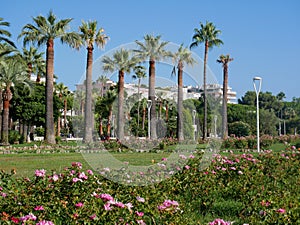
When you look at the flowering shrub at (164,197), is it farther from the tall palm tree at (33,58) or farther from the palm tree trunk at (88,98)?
the tall palm tree at (33,58)

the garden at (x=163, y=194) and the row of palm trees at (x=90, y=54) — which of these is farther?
the row of palm trees at (x=90, y=54)

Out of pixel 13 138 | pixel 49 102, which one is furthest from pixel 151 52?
pixel 13 138

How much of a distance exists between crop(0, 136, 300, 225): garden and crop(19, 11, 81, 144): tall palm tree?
18.1 m

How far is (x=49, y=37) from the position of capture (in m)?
27.4

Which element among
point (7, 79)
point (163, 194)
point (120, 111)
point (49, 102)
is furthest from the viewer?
point (120, 111)

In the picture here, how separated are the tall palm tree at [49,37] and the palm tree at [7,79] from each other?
12.4 ft

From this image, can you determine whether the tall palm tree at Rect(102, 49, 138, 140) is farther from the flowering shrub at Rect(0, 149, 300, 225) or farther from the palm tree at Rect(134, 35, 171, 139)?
the flowering shrub at Rect(0, 149, 300, 225)

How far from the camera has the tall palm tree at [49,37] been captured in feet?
87.0

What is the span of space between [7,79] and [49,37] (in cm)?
559

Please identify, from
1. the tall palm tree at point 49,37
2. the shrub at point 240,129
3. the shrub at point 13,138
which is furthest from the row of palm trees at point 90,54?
the shrub at point 240,129

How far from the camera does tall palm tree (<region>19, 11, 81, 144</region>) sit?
87.0 feet

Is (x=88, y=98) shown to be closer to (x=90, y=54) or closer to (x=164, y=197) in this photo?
(x=90, y=54)

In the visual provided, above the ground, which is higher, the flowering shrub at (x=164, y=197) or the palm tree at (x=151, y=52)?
the palm tree at (x=151, y=52)

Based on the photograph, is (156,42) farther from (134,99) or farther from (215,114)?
(134,99)
